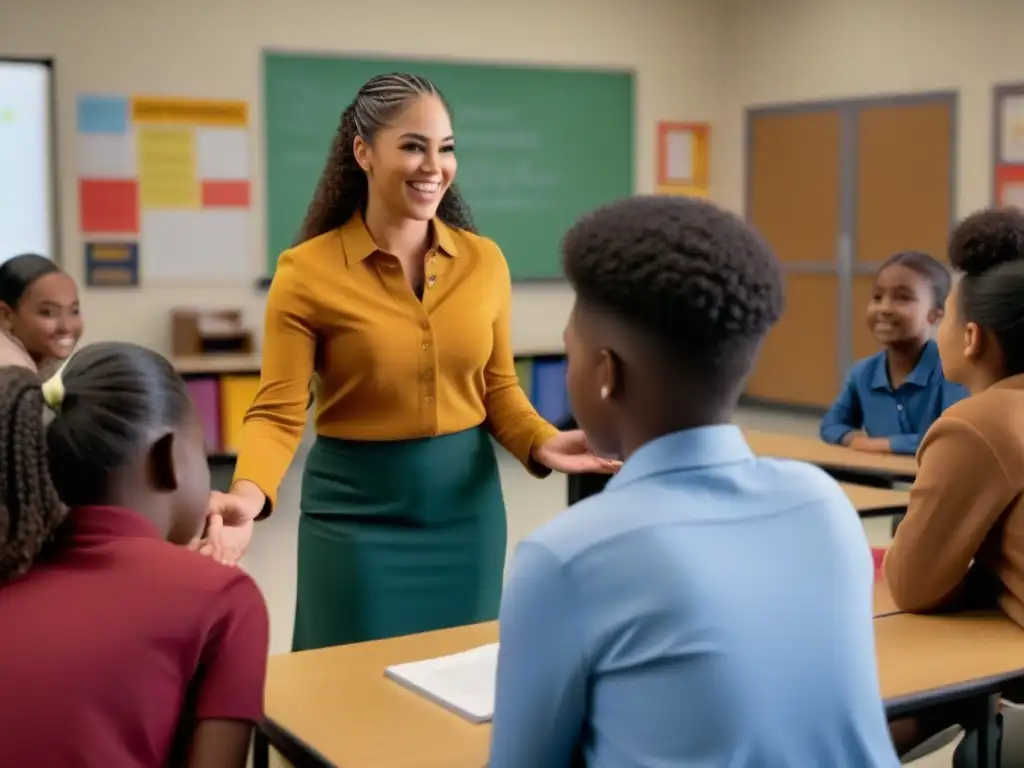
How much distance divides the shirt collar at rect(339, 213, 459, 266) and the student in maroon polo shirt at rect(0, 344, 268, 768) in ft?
3.34

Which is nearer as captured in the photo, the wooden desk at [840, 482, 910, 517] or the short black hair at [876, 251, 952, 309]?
the wooden desk at [840, 482, 910, 517]

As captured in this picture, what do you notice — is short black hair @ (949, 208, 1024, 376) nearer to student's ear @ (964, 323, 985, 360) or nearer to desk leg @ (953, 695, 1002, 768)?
student's ear @ (964, 323, 985, 360)

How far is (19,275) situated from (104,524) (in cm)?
302

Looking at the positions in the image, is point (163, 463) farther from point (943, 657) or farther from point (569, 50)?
point (569, 50)

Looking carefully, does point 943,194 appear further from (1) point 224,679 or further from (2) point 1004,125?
(1) point 224,679

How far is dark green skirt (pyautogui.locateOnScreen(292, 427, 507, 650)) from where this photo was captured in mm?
2422

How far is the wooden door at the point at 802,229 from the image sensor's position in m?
7.98

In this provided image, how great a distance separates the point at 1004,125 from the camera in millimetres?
6969

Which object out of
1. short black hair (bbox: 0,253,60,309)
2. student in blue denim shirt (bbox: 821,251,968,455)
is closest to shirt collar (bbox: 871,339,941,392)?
student in blue denim shirt (bbox: 821,251,968,455)

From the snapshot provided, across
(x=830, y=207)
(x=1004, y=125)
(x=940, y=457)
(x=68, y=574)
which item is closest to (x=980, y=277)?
(x=940, y=457)

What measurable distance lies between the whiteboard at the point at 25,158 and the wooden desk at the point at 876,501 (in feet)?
15.4

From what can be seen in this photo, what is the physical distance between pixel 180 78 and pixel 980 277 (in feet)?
18.2

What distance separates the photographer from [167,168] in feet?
22.7

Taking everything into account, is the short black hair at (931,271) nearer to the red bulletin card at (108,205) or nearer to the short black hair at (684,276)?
the short black hair at (684,276)
